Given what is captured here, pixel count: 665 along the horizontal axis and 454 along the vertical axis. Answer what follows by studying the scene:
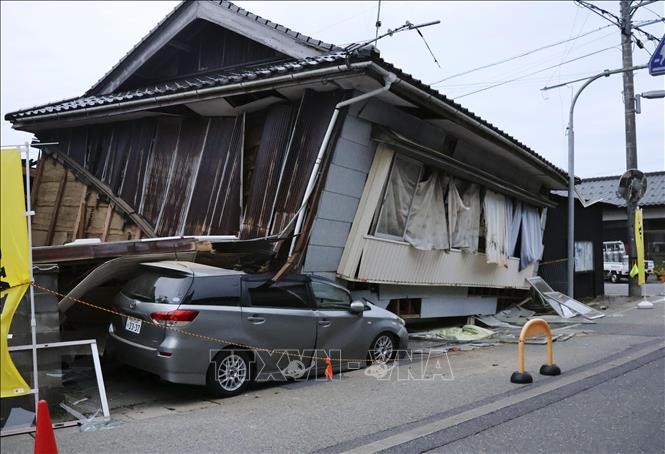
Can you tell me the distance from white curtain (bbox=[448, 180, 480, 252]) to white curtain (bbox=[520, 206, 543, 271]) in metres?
3.01

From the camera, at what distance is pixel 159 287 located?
694 cm

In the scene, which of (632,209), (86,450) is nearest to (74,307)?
(86,450)

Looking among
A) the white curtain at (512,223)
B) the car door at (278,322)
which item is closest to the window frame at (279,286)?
the car door at (278,322)

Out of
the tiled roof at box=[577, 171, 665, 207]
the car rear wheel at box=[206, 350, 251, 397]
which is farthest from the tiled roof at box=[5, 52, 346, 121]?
the tiled roof at box=[577, 171, 665, 207]

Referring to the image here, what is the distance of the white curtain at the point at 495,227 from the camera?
1323 cm

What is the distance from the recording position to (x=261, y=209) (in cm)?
972

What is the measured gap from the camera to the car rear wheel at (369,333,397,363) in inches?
343

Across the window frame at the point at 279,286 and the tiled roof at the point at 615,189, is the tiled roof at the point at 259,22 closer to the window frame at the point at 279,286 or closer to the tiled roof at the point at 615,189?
the window frame at the point at 279,286

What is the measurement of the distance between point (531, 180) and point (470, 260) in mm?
4419

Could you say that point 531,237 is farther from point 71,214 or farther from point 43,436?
point 43,436

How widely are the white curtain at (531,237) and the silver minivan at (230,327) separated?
8472mm

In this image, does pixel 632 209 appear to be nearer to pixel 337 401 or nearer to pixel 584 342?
pixel 584 342

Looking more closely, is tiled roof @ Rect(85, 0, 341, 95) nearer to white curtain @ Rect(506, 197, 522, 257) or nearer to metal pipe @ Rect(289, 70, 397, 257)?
metal pipe @ Rect(289, 70, 397, 257)

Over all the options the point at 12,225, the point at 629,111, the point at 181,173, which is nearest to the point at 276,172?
the point at 181,173
